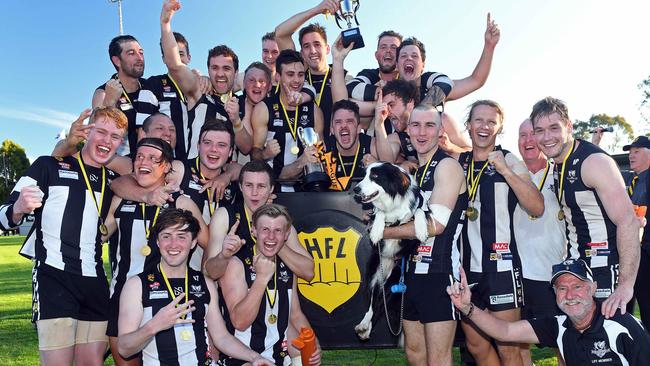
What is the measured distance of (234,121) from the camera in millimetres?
4801

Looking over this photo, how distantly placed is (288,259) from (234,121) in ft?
5.36

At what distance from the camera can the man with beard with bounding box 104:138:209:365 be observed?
3863mm

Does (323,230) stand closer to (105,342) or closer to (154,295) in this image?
(154,295)

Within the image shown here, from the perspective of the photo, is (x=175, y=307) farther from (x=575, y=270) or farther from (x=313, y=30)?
(x=313, y=30)

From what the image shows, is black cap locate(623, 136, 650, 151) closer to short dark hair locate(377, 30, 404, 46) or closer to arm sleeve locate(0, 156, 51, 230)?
short dark hair locate(377, 30, 404, 46)

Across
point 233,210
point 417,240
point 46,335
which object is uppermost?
point 233,210

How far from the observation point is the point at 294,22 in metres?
5.88

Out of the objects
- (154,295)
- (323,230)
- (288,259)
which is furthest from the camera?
(323,230)

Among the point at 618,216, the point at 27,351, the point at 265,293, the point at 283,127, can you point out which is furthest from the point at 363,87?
the point at 27,351

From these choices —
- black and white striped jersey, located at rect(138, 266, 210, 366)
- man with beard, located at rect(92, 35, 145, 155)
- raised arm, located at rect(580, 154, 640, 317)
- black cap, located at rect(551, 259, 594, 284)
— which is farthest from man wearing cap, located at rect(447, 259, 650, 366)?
man with beard, located at rect(92, 35, 145, 155)

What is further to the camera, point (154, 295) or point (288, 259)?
point (288, 259)

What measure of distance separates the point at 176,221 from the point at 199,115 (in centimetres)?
209

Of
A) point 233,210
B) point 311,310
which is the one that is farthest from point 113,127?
point 311,310

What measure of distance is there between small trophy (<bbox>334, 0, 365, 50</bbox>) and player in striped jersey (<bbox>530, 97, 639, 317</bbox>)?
2116 mm
